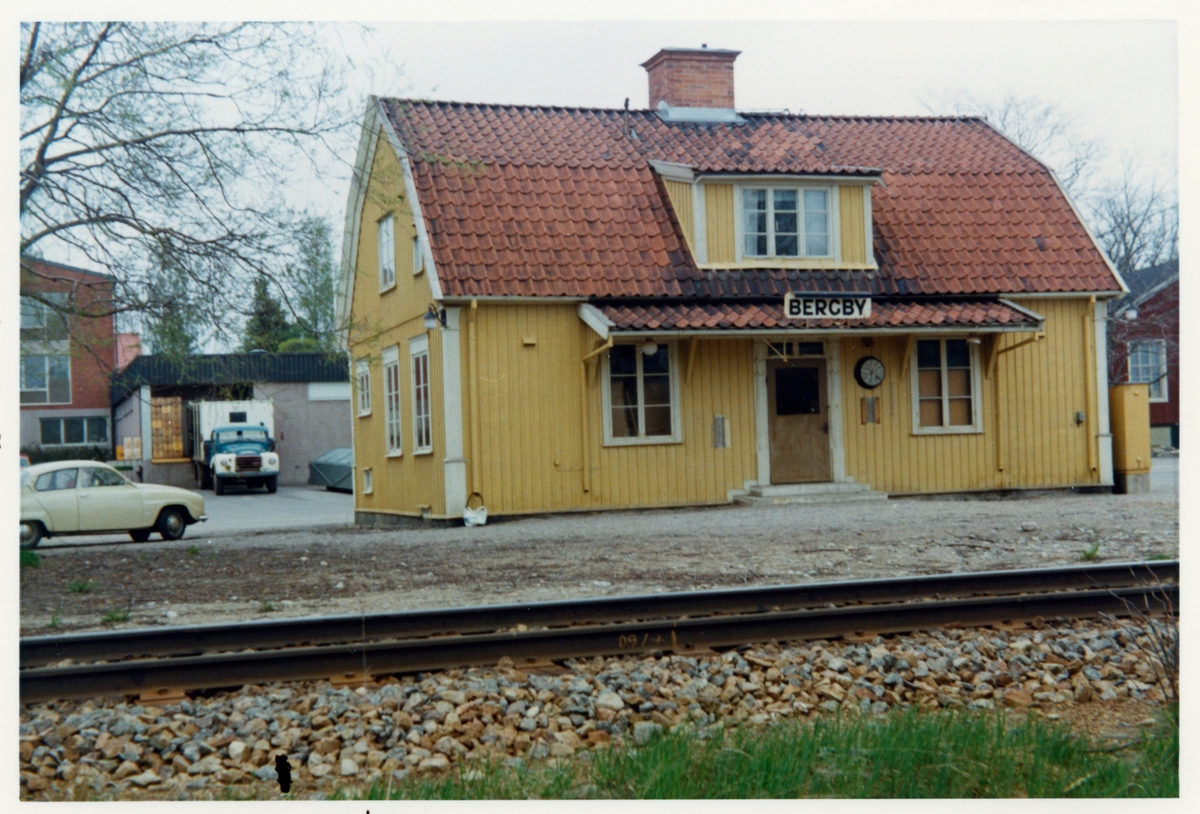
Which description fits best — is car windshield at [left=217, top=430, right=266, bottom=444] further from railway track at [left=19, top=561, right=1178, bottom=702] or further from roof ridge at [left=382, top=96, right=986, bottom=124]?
railway track at [left=19, top=561, right=1178, bottom=702]

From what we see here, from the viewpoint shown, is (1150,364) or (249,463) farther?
(249,463)

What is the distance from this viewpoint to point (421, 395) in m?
16.3

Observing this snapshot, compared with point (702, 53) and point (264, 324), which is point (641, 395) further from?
point (264, 324)

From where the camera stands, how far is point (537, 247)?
15312 millimetres

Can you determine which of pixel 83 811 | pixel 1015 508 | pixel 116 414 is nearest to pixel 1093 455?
pixel 1015 508

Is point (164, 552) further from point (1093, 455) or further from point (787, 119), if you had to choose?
point (1093, 455)

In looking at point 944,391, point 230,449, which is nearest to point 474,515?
point 944,391

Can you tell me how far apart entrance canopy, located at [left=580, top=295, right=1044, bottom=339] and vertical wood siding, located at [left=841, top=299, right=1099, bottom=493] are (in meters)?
0.79

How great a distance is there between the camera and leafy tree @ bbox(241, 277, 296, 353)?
1005 centimetres

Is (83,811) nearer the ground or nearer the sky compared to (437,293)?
nearer the ground

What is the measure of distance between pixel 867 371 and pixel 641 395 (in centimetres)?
332

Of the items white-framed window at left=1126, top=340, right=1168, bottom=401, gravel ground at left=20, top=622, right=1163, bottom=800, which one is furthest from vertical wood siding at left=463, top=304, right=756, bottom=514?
gravel ground at left=20, top=622, right=1163, bottom=800

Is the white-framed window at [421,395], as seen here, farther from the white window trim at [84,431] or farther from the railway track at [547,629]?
the railway track at [547,629]

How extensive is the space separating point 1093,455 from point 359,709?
1423 cm
